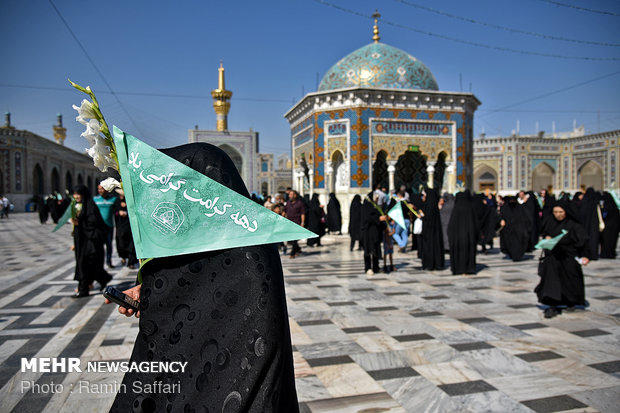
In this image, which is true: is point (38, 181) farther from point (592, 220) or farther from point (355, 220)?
point (592, 220)

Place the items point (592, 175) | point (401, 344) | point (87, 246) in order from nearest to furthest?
point (401, 344), point (87, 246), point (592, 175)

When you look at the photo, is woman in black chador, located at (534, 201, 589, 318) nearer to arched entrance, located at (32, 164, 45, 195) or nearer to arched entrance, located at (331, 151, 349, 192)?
arched entrance, located at (331, 151, 349, 192)

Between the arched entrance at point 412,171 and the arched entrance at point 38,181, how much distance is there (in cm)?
3102

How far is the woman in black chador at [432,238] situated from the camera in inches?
305

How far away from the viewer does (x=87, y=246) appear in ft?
19.0

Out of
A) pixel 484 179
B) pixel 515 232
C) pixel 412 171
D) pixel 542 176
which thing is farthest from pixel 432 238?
pixel 542 176

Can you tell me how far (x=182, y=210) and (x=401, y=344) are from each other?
2.90 m

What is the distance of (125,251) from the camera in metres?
7.78

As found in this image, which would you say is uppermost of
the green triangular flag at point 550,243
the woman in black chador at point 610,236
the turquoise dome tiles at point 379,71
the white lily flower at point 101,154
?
the turquoise dome tiles at point 379,71

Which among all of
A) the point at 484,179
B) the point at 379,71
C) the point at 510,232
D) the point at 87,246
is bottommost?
the point at 510,232

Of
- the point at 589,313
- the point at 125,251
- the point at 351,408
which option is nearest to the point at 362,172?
the point at 125,251

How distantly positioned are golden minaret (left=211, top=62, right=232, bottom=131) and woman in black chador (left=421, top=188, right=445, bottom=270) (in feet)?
88.3

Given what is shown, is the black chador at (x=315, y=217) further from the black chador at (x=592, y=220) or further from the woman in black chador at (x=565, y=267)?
the woman in black chador at (x=565, y=267)
